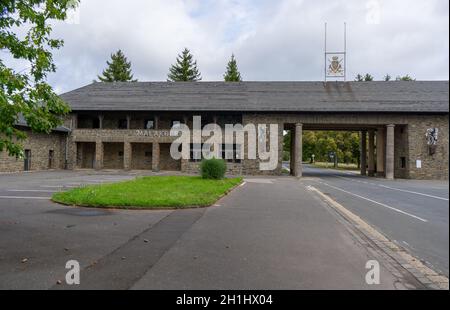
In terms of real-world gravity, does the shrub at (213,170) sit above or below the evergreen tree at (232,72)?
below

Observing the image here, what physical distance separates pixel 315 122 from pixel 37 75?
104 feet

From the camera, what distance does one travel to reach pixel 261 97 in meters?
38.6

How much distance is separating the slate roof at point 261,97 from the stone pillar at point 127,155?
383 cm

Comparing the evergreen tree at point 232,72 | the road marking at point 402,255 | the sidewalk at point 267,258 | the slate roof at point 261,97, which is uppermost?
the evergreen tree at point 232,72

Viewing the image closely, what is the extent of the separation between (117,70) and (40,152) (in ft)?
137

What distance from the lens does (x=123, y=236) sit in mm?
6898

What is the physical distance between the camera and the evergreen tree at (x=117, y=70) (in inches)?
2822

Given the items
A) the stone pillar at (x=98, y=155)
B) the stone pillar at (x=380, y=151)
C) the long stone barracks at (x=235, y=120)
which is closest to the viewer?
the long stone barracks at (x=235, y=120)

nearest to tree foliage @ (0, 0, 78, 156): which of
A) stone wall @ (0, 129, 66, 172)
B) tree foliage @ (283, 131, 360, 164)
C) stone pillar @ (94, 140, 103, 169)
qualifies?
stone wall @ (0, 129, 66, 172)

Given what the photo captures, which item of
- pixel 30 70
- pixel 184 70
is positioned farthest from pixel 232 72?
pixel 30 70

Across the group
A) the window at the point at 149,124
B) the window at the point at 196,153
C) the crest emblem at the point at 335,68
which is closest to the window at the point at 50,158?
the window at the point at 149,124

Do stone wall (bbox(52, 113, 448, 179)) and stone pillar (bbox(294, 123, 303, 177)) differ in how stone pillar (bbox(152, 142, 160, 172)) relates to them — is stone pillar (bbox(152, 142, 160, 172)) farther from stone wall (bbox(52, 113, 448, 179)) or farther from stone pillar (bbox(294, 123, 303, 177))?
stone pillar (bbox(294, 123, 303, 177))

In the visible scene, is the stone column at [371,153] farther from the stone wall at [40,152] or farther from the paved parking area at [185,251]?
the stone wall at [40,152]

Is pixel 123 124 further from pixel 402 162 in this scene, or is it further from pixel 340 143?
pixel 340 143
